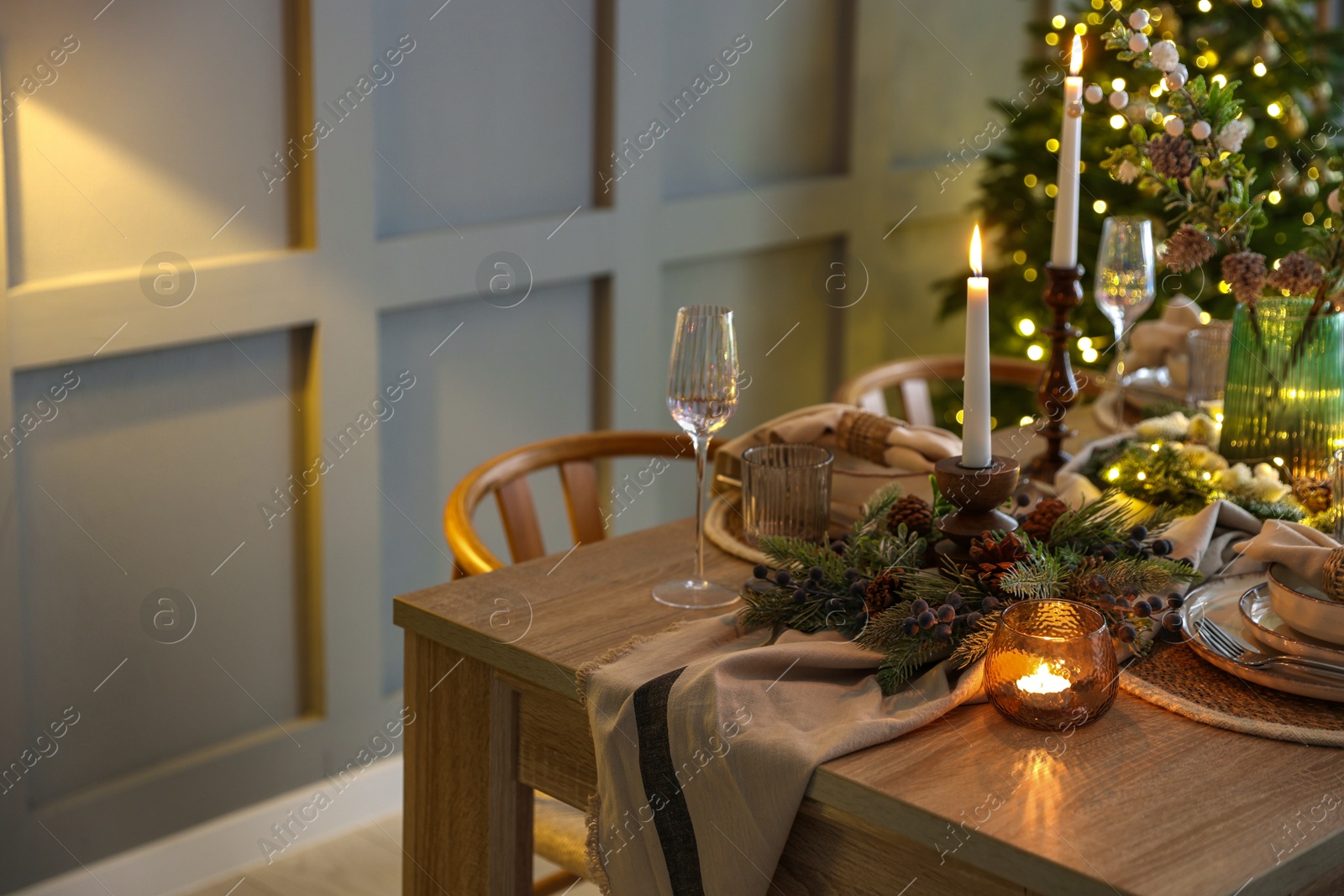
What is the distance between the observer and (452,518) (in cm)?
174

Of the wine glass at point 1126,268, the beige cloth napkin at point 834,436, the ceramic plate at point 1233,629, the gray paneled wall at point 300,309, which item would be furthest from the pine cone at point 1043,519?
the gray paneled wall at point 300,309

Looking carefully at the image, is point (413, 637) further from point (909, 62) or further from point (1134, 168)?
point (909, 62)

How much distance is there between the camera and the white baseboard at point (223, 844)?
7.32 ft

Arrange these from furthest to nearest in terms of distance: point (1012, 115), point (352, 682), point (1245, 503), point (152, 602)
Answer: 1. point (1012, 115)
2. point (352, 682)
3. point (152, 602)
4. point (1245, 503)

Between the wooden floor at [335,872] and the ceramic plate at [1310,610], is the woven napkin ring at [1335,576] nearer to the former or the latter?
the ceramic plate at [1310,610]

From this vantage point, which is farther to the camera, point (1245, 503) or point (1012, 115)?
point (1012, 115)

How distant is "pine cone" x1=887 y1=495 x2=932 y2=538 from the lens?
1333mm

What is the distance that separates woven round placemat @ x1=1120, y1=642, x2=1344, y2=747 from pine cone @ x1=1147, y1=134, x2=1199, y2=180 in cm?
65

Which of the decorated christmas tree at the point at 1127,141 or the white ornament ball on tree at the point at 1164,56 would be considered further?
the decorated christmas tree at the point at 1127,141

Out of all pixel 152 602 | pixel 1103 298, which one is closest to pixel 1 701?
pixel 152 602

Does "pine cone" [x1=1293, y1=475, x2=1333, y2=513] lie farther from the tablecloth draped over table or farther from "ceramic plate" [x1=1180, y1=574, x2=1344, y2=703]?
the tablecloth draped over table

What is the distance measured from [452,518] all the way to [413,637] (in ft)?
1.19

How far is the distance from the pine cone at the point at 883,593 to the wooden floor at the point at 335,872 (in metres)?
1.24

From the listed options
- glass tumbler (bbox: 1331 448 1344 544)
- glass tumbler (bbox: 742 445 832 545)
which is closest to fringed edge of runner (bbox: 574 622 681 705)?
glass tumbler (bbox: 742 445 832 545)
